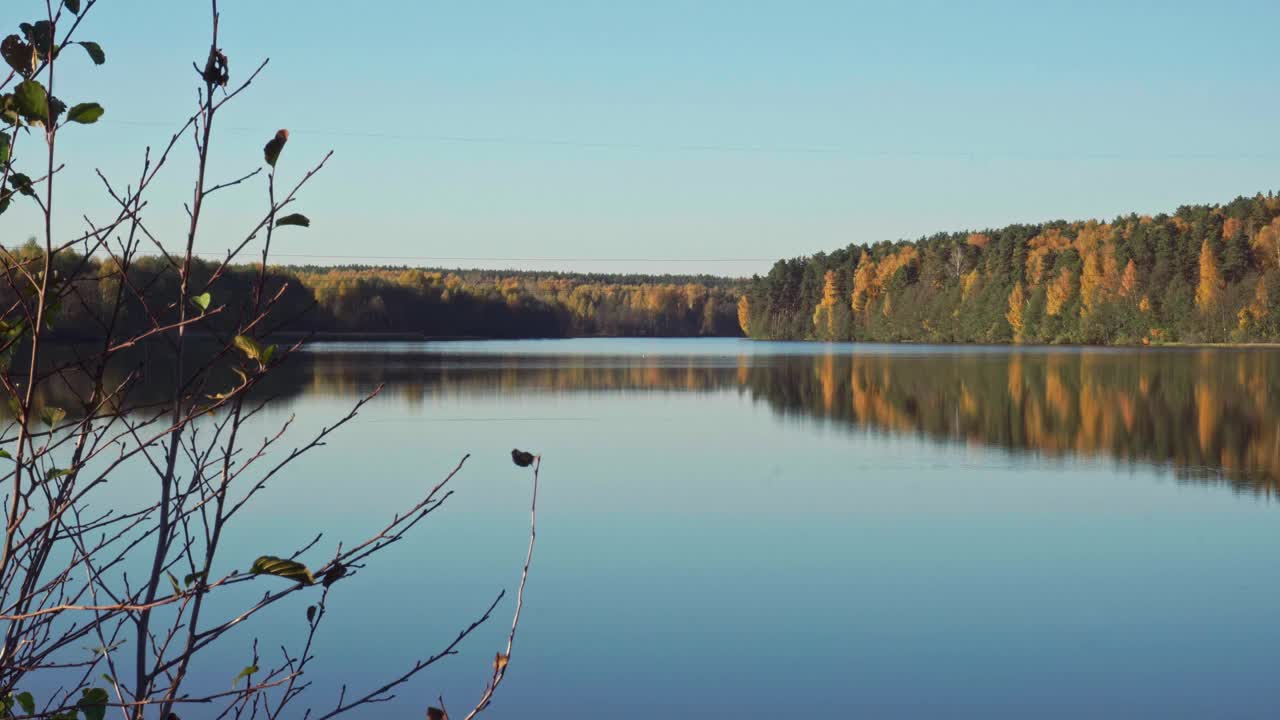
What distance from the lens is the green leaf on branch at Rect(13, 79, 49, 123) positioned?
156 centimetres

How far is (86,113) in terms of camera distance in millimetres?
1606

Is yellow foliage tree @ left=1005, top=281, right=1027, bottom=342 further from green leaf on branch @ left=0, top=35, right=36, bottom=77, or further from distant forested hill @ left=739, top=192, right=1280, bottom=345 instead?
green leaf on branch @ left=0, top=35, right=36, bottom=77

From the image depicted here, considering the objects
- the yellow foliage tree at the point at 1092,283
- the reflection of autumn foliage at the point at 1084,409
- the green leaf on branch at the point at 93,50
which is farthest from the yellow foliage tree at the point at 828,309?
the green leaf on branch at the point at 93,50

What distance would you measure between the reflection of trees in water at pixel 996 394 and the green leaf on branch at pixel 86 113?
0.78m

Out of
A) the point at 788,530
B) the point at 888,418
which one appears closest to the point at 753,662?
the point at 788,530

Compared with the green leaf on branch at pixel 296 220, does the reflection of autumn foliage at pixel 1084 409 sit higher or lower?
lower

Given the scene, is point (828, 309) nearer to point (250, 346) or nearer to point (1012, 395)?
Result: point (1012, 395)

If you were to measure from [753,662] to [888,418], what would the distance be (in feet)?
54.5

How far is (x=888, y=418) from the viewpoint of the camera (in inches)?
904

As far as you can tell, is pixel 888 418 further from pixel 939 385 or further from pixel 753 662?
pixel 753 662

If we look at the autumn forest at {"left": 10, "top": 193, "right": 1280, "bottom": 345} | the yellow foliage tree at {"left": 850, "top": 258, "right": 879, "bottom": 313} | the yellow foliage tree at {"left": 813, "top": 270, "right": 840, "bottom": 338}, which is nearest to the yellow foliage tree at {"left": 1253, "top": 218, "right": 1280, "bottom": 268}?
the autumn forest at {"left": 10, "top": 193, "right": 1280, "bottom": 345}

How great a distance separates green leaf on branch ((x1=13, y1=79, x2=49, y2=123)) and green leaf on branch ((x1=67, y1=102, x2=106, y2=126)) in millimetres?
31

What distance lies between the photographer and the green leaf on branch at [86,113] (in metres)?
1.59

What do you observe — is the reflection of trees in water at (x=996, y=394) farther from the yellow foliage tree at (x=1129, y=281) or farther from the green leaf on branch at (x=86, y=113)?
the yellow foliage tree at (x=1129, y=281)
